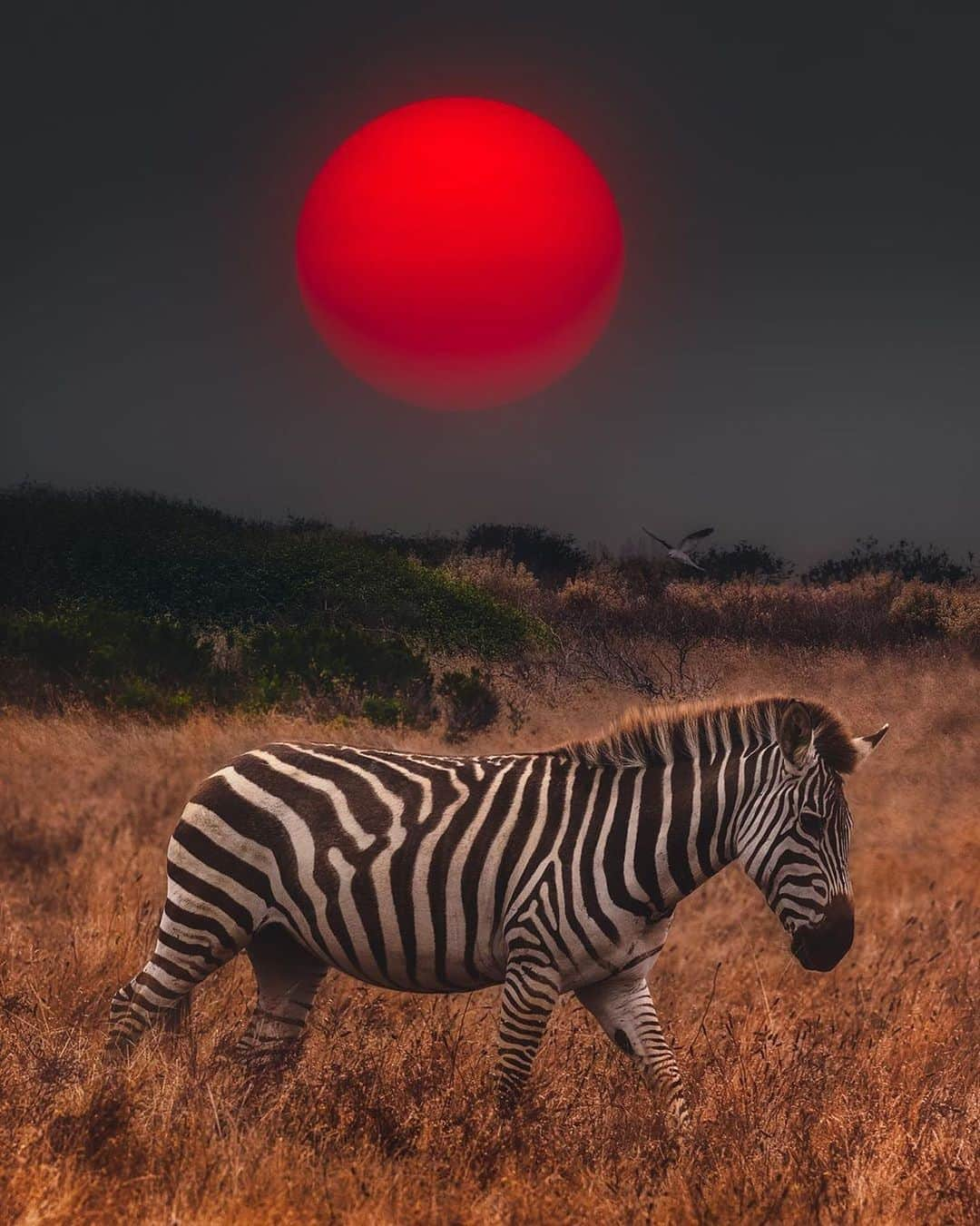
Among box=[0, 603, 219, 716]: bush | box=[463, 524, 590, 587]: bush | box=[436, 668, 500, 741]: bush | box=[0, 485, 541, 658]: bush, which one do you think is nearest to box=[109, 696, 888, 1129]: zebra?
box=[0, 603, 219, 716]: bush

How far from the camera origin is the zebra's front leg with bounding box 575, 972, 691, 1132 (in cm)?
545

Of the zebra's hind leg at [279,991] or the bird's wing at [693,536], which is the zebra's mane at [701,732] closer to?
the zebra's hind leg at [279,991]

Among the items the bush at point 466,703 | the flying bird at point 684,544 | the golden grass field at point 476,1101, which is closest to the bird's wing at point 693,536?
the flying bird at point 684,544

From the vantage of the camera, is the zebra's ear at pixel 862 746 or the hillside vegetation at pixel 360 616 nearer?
the zebra's ear at pixel 862 746

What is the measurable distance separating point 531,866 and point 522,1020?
0.68 meters

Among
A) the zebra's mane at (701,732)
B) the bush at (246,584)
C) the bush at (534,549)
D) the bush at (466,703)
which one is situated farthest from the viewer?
the bush at (534,549)

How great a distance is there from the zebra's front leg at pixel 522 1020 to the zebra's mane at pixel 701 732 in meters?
1.05

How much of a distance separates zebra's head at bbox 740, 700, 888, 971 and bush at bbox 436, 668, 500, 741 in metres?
13.6

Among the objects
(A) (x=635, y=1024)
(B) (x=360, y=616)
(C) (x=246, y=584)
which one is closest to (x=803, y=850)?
(A) (x=635, y=1024)

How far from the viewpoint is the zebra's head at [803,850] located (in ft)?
17.5

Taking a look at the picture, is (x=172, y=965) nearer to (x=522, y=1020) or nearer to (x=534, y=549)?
(x=522, y=1020)

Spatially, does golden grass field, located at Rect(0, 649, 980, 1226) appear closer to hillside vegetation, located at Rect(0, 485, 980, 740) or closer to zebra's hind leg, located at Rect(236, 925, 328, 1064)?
zebra's hind leg, located at Rect(236, 925, 328, 1064)

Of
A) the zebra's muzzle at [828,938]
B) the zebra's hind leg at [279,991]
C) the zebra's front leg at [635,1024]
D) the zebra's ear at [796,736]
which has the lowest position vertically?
the zebra's hind leg at [279,991]

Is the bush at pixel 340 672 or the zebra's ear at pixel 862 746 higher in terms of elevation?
the zebra's ear at pixel 862 746
